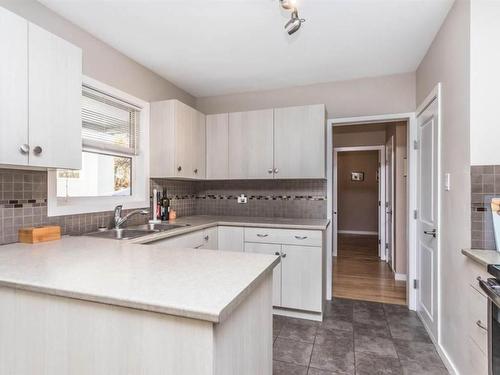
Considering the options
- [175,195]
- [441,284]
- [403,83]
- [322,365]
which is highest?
[403,83]

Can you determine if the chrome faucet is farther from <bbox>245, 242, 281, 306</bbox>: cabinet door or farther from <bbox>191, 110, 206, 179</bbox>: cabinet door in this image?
<bbox>245, 242, 281, 306</bbox>: cabinet door

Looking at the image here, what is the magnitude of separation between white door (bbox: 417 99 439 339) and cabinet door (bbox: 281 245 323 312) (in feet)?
2.97

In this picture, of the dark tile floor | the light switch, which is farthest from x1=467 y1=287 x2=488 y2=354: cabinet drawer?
the light switch

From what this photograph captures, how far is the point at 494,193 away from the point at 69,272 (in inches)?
85.3

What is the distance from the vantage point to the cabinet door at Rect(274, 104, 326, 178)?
9.56ft

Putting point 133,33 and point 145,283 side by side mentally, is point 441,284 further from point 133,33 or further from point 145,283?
point 133,33

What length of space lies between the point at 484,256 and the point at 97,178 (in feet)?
9.21

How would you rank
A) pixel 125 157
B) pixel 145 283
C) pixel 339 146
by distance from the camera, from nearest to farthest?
1. pixel 145 283
2. pixel 125 157
3. pixel 339 146

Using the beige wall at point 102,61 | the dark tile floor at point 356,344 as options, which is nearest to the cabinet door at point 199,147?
the beige wall at point 102,61

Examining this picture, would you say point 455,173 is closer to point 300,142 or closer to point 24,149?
point 300,142

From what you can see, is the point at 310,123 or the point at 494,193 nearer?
the point at 494,193

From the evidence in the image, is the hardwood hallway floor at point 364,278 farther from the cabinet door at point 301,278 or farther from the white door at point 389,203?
the cabinet door at point 301,278

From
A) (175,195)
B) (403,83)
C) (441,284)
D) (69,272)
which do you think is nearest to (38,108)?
(69,272)

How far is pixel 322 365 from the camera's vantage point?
1984mm
